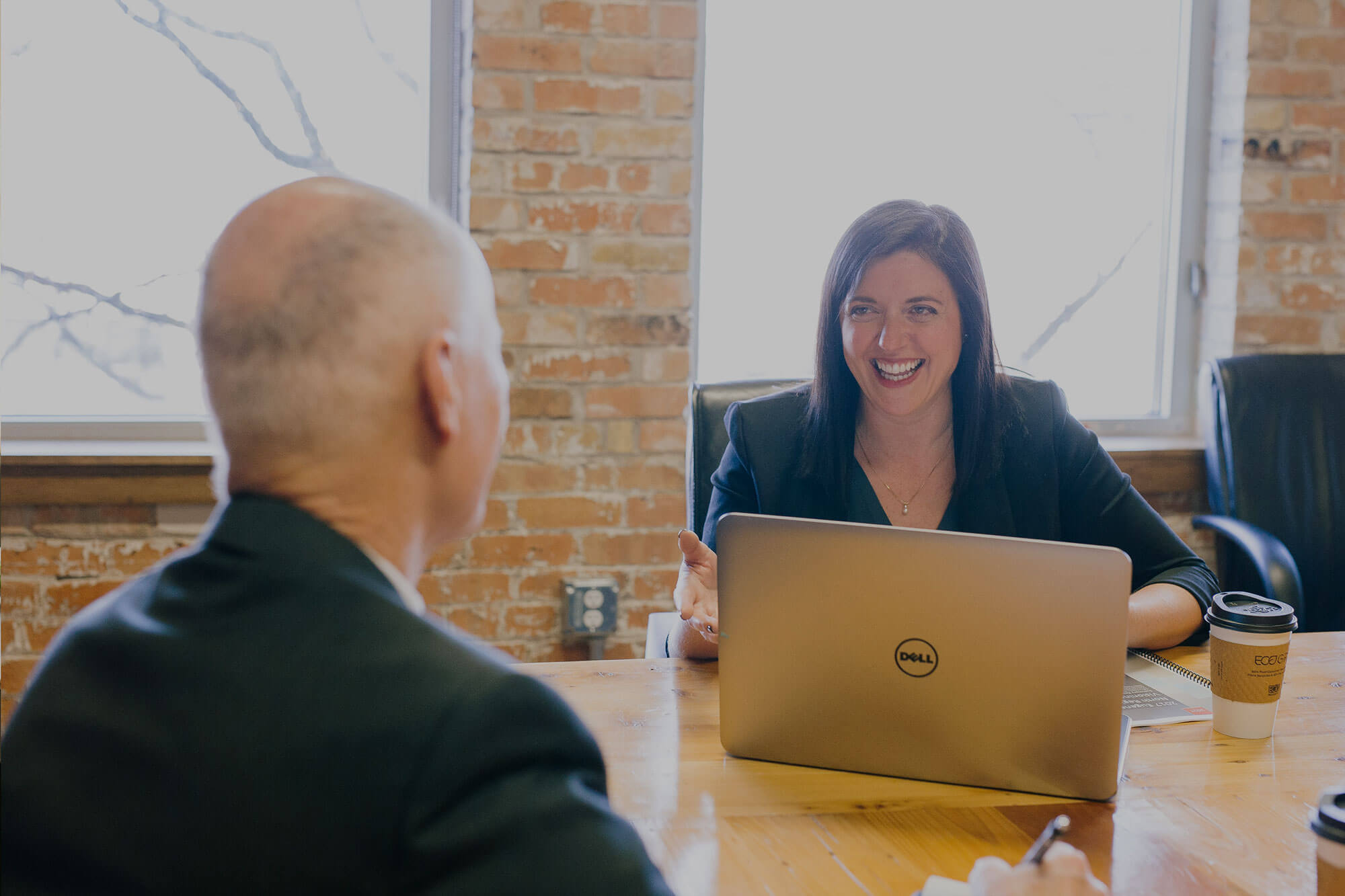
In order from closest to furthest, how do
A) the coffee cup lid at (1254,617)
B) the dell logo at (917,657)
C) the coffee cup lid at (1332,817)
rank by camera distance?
the coffee cup lid at (1332,817), the dell logo at (917,657), the coffee cup lid at (1254,617)

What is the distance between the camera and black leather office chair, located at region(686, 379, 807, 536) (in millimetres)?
2008

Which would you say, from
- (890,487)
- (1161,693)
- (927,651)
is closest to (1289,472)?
(890,487)

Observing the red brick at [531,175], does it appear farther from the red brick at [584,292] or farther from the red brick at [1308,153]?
the red brick at [1308,153]

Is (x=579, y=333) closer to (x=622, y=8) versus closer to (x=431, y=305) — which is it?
(x=622, y=8)

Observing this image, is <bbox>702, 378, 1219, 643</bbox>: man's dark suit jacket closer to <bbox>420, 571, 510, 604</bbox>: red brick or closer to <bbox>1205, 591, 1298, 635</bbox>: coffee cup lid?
<bbox>1205, 591, 1298, 635</bbox>: coffee cup lid

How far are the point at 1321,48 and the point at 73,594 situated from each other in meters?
3.12

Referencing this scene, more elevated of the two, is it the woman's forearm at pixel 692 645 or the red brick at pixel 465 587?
the woman's forearm at pixel 692 645

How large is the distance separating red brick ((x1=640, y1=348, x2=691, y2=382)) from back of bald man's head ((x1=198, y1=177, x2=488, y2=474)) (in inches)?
72.9

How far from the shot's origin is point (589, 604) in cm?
262

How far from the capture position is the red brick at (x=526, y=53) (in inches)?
98.0

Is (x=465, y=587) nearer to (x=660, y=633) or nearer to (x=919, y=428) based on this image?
(x=660, y=633)

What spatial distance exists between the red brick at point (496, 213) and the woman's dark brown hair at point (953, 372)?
858 millimetres

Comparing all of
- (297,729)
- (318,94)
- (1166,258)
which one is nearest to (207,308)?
(297,729)

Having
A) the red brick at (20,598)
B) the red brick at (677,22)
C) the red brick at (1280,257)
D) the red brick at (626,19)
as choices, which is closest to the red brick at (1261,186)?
the red brick at (1280,257)
